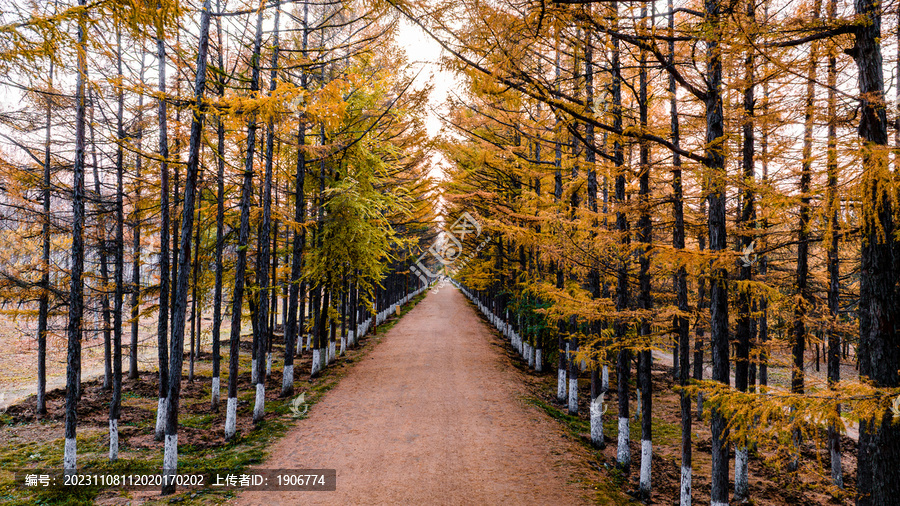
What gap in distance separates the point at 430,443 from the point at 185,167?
1064cm

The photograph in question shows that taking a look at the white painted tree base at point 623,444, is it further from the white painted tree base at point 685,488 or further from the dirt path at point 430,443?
the white painted tree base at point 685,488

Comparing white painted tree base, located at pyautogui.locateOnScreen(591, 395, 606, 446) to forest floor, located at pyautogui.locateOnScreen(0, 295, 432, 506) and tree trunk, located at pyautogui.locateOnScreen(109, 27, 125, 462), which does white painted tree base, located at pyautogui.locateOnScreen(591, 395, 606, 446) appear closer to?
forest floor, located at pyautogui.locateOnScreen(0, 295, 432, 506)

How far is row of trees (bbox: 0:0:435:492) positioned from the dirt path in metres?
2.50

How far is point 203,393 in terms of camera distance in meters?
16.8

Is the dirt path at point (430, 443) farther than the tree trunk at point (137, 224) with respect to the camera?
No

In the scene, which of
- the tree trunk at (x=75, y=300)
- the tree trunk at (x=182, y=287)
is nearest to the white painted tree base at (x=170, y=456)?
the tree trunk at (x=182, y=287)

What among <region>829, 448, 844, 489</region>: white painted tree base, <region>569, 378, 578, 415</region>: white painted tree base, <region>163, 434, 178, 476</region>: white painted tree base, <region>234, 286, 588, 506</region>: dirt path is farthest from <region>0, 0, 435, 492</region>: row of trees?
<region>829, 448, 844, 489</region>: white painted tree base

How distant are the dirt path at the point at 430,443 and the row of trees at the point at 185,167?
8.21 ft

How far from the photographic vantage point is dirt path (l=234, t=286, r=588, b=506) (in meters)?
8.26

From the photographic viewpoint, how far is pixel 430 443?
1062 centimetres

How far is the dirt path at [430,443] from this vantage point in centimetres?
826

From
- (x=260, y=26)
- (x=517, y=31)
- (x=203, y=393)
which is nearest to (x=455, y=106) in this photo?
(x=260, y=26)

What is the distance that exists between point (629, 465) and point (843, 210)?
332 inches

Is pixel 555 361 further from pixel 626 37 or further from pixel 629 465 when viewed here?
pixel 626 37
